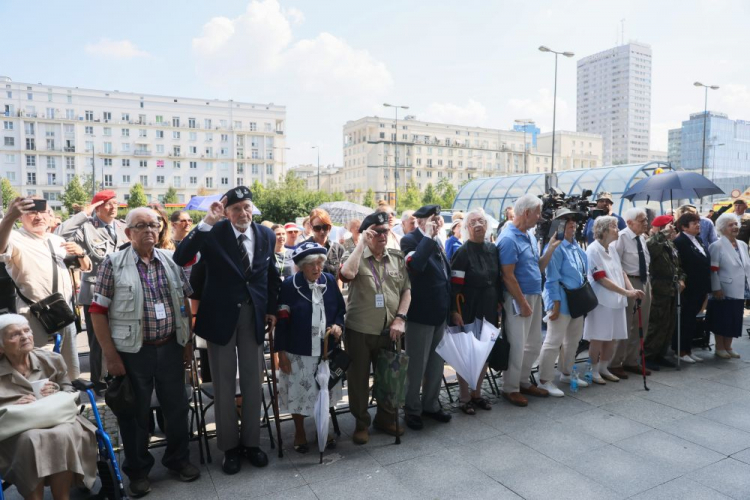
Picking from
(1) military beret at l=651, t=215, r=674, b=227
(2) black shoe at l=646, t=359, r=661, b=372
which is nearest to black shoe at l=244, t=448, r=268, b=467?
(2) black shoe at l=646, t=359, r=661, b=372

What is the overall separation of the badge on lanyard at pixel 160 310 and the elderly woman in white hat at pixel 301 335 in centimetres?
86

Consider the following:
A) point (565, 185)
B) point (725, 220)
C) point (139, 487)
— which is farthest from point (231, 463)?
point (565, 185)

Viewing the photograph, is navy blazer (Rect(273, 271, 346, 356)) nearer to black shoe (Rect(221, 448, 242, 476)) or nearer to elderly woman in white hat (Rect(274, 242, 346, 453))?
elderly woman in white hat (Rect(274, 242, 346, 453))

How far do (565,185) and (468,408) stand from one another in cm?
2070

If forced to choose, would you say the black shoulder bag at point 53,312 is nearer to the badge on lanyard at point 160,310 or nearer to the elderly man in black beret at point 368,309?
the badge on lanyard at point 160,310

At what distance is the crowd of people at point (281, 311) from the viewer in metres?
3.45

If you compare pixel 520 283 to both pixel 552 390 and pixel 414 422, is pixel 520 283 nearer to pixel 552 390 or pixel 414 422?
pixel 552 390

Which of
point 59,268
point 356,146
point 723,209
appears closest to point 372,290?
point 59,268

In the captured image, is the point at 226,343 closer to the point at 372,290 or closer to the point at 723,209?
the point at 372,290

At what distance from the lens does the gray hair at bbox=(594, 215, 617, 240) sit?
18.6 ft

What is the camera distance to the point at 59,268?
174 inches

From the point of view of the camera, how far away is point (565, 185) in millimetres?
23625

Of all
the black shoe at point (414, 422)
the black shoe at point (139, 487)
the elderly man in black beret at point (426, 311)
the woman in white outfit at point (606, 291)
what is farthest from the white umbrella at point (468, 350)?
the black shoe at point (139, 487)

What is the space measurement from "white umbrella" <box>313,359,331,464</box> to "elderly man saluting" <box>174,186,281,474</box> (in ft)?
1.45
